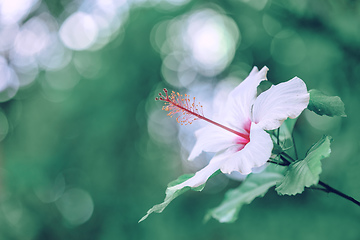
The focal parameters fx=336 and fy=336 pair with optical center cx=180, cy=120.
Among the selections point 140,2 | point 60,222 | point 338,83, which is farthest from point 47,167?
point 338,83

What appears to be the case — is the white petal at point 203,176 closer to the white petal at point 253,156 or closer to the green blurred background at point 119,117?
the white petal at point 253,156

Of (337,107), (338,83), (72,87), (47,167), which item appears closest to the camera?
(337,107)

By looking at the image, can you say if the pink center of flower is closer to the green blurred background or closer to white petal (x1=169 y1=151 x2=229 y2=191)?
white petal (x1=169 y1=151 x2=229 y2=191)

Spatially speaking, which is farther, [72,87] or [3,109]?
[3,109]

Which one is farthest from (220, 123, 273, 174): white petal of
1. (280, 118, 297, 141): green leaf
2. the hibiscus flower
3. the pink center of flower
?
(280, 118, 297, 141): green leaf

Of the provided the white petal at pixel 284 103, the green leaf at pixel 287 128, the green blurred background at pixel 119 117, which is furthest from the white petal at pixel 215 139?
the green blurred background at pixel 119 117

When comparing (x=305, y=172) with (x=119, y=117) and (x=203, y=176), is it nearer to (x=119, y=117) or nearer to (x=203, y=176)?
(x=203, y=176)

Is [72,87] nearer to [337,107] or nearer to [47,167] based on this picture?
[47,167]
